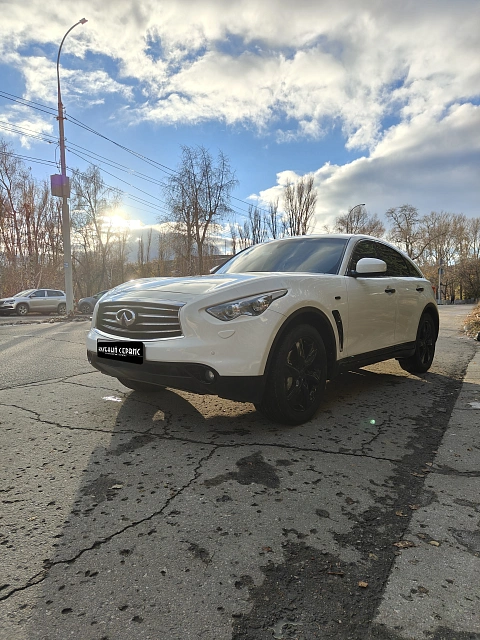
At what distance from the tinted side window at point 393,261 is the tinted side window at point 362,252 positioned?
0.42 ft

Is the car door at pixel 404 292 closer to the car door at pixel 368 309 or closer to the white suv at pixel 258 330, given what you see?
the car door at pixel 368 309

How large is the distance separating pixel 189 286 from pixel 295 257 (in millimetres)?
1454

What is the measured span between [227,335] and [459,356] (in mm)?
5525

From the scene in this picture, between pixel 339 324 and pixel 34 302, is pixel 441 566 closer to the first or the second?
pixel 339 324

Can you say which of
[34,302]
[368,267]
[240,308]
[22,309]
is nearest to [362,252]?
[368,267]

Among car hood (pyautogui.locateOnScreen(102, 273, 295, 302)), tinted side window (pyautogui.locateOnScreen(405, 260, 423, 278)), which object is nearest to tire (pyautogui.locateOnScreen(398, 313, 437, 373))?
tinted side window (pyautogui.locateOnScreen(405, 260, 423, 278))

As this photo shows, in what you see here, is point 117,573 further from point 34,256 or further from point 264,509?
point 34,256

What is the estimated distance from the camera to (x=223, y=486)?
2303 millimetres

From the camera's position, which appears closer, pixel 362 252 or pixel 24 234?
pixel 362 252

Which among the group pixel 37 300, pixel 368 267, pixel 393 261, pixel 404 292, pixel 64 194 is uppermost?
pixel 64 194

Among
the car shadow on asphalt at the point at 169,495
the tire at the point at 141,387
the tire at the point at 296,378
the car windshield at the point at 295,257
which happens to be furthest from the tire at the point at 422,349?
the tire at the point at 141,387

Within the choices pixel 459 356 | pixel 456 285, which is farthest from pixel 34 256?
pixel 456 285

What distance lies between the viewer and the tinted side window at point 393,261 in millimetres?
4820

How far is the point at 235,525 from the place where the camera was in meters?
1.93
